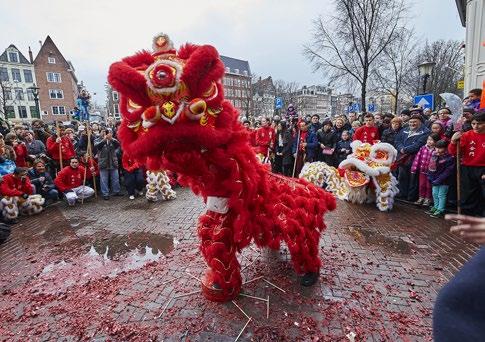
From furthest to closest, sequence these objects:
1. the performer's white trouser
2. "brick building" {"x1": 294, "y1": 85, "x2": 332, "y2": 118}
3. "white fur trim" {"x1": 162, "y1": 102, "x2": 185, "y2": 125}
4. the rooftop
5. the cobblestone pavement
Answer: "brick building" {"x1": 294, "y1": 85, "x2": 332, "y2": 118} < the rooftop < the performer's white trouser < the cobblestone pavement < "white fur trim" {"x1": 162, "y1": 102, "x2": 185, "y2": 125}

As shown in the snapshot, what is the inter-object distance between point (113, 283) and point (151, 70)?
8.74 feet

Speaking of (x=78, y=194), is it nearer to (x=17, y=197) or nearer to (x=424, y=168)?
(x=17, y=197)

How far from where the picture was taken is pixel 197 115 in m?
2.15

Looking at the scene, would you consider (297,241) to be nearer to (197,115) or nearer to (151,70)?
(197,115)

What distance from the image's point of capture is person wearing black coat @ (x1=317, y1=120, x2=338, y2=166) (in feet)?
28.4

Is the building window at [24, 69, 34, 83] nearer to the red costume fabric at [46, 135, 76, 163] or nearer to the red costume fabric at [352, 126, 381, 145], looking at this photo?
the red costume fabric at [46, 135, 76, 163]

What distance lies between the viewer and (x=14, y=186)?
6461mm

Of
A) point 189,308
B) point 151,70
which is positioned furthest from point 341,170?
point 151,70

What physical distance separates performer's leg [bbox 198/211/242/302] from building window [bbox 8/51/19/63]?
50632 mm

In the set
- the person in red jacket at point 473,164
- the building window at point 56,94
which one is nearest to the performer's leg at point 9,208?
the person in red jacket at point 473,164

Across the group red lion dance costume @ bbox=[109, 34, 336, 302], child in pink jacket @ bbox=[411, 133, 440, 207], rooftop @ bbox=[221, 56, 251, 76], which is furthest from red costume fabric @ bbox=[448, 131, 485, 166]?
rooftop @ bbox=[221, 56, 251, 76]

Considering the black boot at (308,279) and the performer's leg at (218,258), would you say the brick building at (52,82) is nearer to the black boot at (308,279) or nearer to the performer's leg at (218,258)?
the performer's leg at (218,258)

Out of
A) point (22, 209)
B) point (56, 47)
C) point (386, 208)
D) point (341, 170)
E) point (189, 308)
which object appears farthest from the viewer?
point (56, 47)

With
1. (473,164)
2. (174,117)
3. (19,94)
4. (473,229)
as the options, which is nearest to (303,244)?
(174,117)
